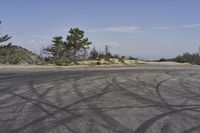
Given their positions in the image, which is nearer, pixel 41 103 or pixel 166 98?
pixel 41 103

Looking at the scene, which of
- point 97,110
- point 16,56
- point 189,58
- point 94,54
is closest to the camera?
point 97,110

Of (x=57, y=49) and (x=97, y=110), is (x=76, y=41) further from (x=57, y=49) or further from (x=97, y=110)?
(x=97, y=110)

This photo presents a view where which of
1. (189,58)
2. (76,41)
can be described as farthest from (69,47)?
(189,58)

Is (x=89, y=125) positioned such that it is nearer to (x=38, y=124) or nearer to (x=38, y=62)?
(x=38, y=124)

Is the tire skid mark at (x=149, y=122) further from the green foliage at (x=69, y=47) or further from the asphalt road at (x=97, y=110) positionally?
the green foliage at (x=69, y=47)

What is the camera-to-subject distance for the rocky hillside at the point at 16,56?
42781mm

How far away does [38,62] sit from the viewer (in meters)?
44.1

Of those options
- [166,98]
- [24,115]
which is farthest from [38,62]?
[24,115]

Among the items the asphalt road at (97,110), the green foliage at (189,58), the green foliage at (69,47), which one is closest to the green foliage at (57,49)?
the green foliage at (69,47)

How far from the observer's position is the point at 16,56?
43812 mm

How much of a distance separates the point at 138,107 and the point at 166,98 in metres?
2.31

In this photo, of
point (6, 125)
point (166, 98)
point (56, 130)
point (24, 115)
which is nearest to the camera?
point (56, 130)

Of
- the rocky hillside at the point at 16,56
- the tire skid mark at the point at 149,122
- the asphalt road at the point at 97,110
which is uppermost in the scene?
the rocky hillside at the point at 16,56

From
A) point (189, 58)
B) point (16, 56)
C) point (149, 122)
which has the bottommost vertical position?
point (149, 122)
